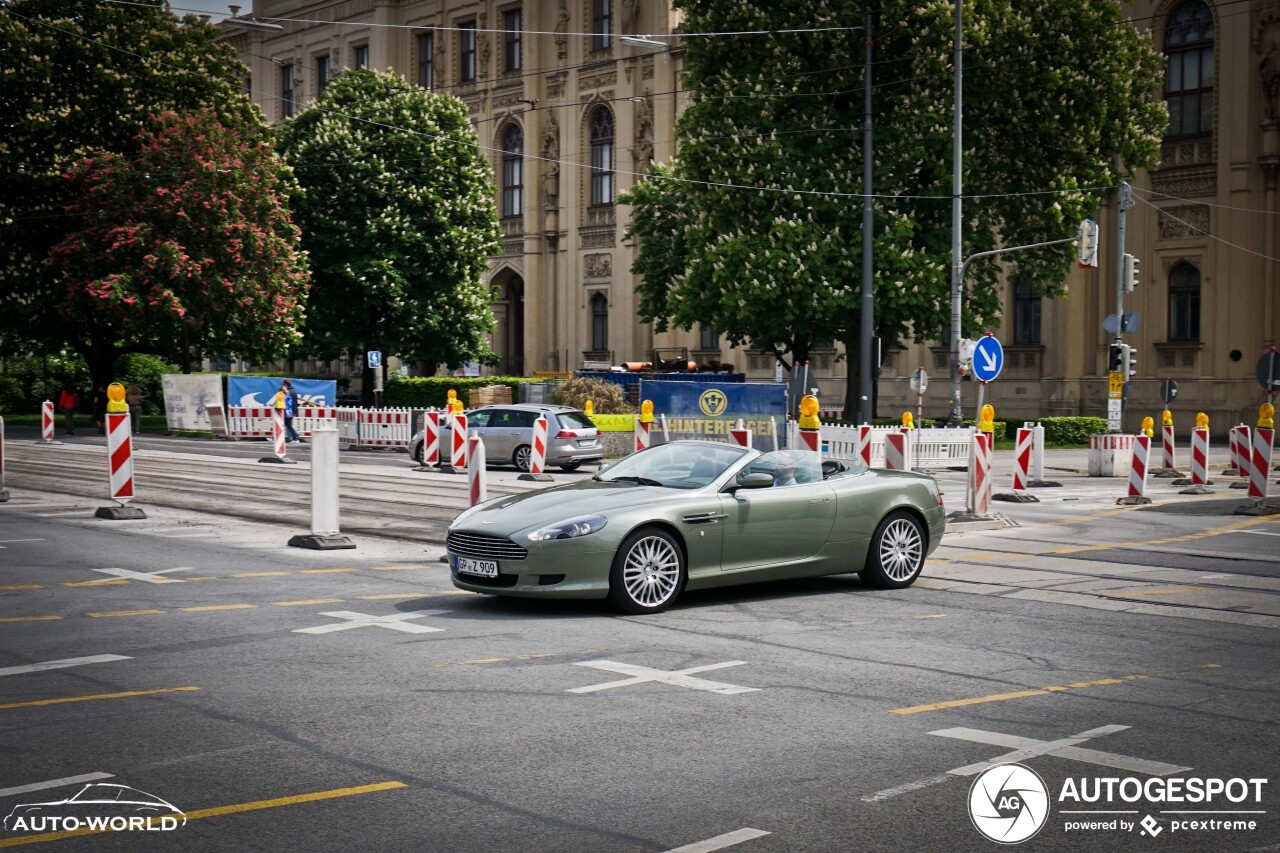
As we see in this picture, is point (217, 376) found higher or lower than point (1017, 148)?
lower

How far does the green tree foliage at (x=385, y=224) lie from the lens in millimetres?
52125

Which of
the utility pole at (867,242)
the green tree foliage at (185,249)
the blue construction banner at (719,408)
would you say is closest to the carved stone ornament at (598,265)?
the green tree foliage at (185,249)

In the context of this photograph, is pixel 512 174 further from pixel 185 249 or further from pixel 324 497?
pixel 324 497

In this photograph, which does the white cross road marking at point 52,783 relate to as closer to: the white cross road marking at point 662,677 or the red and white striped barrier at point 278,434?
the white cross road marking at point 662,677

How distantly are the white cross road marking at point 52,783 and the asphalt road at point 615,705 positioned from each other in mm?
20

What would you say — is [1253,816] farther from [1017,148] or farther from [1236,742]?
[1017,148]

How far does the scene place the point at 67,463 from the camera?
98.6 feet

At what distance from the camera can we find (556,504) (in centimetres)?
1123

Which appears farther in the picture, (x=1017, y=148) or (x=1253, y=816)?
(x=1017, y=148)

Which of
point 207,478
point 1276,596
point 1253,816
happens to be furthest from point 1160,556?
point 207,478

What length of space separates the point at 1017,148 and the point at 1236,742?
3238 centimetres

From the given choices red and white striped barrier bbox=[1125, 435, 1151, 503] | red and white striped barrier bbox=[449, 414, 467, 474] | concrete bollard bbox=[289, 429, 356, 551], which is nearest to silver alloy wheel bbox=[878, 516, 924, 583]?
concrete bollard bbox=[289, 429, 356, 551]

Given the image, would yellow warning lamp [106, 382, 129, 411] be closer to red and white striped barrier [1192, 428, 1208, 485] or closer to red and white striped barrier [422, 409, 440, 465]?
red and white striped barrier [422, 409, 440, 465]

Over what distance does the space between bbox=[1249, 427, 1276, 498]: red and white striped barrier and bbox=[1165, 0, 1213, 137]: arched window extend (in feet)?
92.8
